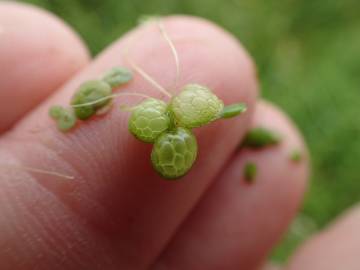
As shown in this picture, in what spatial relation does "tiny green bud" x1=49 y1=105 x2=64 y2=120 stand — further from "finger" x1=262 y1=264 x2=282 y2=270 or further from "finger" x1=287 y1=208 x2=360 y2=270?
"finger" x1=262 y1=264 x2=282 y2=270

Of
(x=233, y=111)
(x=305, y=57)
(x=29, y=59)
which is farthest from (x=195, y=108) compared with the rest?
(x=305, y=57)

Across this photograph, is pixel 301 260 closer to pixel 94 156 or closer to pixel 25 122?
pixel 94 156

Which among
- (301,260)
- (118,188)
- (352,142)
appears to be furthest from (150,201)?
(352,142)

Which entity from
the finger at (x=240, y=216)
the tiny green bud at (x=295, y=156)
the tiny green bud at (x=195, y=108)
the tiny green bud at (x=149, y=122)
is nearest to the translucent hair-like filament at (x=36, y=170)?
the tiny green bud at (x=149, y=122)

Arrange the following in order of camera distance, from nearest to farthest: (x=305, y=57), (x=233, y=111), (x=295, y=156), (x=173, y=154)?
1. (x=173, y=154)
2. (x=233, y=111)
3. (x=295, y=156)
4. (x=305, y=57)

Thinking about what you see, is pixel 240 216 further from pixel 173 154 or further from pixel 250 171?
→ pixel 173 154

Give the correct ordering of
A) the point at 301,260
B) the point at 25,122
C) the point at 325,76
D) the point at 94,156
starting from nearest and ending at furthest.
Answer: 1. the point at 94,156
2. the point at 25,122
3. the point at 301,260
4. the point at 325,76

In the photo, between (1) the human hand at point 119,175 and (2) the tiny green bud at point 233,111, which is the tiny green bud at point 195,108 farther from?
(1) the human hand at point 119,175
